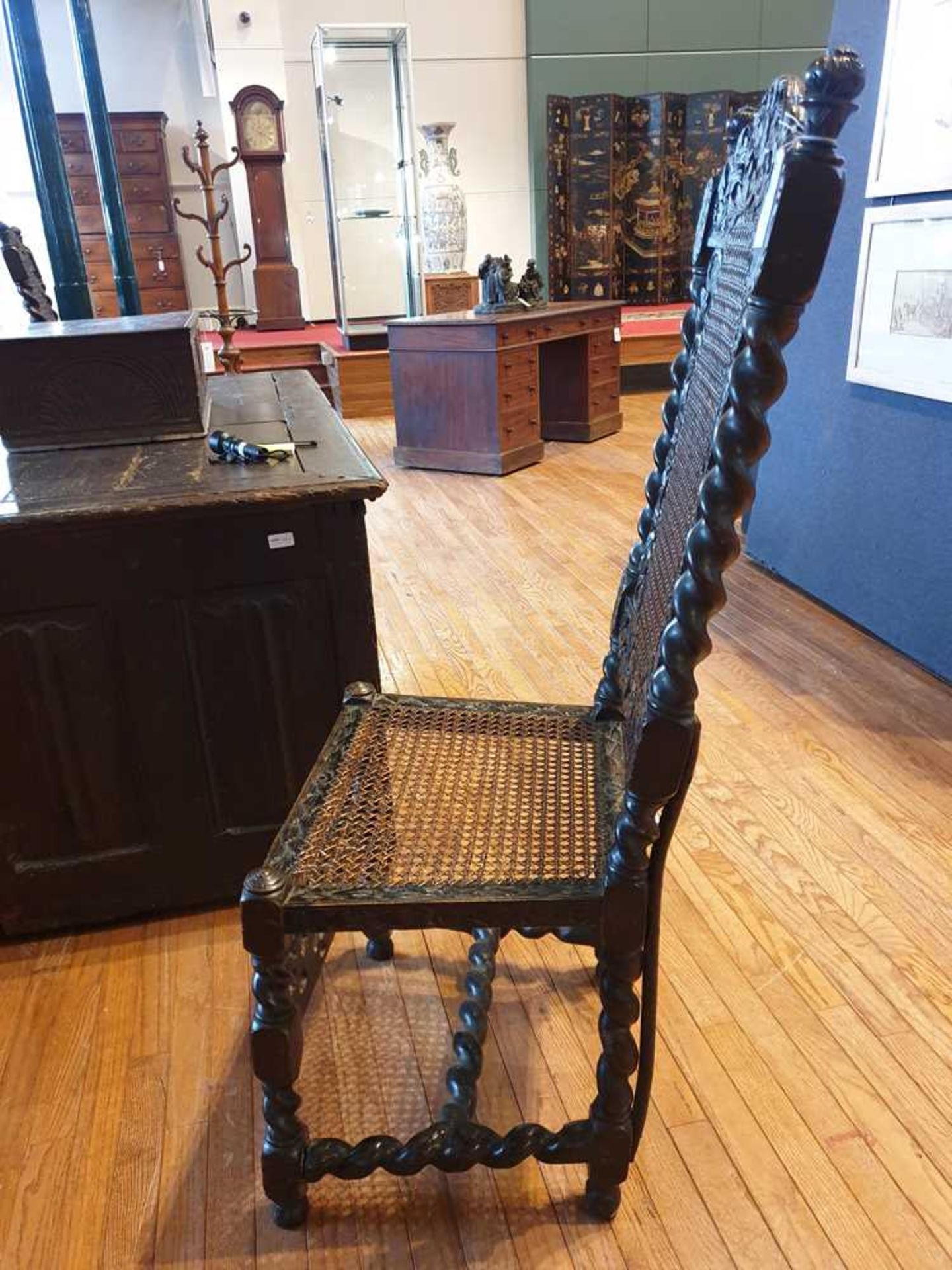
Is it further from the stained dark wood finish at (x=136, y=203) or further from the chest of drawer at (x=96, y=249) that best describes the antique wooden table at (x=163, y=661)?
A: the chest of drawer at (x=96, y=249)

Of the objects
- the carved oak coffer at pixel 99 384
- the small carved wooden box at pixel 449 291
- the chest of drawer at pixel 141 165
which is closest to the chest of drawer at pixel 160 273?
the chest of drawer at pixel 141 165

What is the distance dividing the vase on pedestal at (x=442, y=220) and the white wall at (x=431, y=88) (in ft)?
3.07

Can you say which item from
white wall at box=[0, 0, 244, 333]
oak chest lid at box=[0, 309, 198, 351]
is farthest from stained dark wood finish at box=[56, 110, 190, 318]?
oak chest lid at box=[0, 309, 198, 351]

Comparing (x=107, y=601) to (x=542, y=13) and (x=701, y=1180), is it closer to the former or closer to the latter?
(x=701, y=1180)

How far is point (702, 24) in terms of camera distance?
27.9 feet

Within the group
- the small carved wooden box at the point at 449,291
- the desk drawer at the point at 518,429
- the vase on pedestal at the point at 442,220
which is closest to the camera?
the desk drawer at the point at 518,429

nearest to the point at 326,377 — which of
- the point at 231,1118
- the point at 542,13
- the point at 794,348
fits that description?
the point at 542,13

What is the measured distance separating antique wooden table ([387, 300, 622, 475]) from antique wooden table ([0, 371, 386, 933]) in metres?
3.18

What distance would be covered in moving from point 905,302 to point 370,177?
6431 mm

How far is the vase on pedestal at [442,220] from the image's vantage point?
7531mm

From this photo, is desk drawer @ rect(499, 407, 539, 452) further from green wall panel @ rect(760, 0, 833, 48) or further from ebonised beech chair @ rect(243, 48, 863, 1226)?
green wall panel @ rect(760, 0, 833, 48)

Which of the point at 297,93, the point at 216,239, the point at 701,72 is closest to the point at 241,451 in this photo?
the point at 216,239

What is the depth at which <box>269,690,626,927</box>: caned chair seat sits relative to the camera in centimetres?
104

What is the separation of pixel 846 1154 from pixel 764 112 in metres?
1.23
